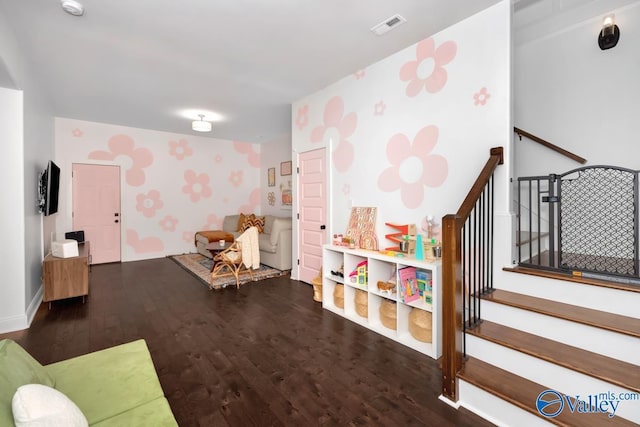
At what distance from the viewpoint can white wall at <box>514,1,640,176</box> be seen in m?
2.74

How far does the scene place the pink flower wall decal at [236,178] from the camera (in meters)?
7.50

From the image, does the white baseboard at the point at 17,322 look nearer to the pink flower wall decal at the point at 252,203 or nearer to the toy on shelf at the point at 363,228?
the toy on shelf at the point at 363,228

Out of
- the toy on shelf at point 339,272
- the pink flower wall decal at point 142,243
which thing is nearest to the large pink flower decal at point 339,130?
the toy on shelf at point 339,272

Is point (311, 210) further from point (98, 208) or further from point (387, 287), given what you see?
point (98, 208)

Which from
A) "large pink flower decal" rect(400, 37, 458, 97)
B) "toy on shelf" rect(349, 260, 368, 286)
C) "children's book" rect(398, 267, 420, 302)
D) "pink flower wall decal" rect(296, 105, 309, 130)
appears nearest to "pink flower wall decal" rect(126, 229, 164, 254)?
"pink flower wall decal" rect(296, 105, 309, 130)

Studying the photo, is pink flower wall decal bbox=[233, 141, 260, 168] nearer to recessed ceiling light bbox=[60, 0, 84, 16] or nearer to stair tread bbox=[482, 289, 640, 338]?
recessed ceiling light bbox=[60, 0, 84, 16]

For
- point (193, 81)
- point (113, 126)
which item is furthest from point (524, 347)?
point (113, 126)

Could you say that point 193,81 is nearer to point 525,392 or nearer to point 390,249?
point 390,249

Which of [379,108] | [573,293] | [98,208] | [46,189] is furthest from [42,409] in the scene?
[98,208]

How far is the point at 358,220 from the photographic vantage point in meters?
3.52

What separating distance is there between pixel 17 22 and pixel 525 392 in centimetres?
482

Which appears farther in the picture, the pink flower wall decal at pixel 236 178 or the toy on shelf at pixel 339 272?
the pink flower wall decal at pixel 236 178

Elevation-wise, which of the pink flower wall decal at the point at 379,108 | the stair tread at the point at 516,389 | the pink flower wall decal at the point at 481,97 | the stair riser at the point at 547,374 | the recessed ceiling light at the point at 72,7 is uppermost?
the recessed ceiling light at the point at 72,7

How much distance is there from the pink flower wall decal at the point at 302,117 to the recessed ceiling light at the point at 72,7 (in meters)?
2.68
